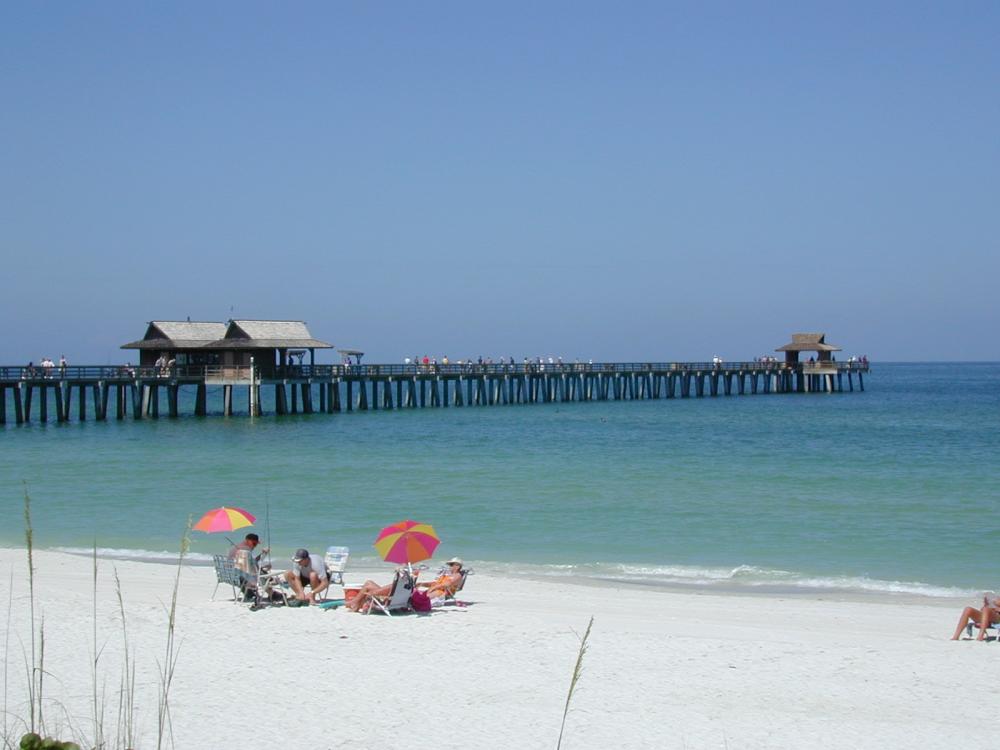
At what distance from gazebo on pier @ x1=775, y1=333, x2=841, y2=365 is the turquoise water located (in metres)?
27.1

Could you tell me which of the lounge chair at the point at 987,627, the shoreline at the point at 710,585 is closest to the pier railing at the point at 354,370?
the shoreline at the point at 710,585

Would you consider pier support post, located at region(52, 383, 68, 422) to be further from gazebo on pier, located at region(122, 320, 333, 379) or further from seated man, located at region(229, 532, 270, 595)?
seated man, located at region(229, 532, 270, 595)

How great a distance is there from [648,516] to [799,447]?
16.4 metres

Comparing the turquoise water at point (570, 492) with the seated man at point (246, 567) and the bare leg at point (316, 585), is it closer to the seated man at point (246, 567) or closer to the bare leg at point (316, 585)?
the bare leg at point (316, 585)

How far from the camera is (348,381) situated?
50219mm

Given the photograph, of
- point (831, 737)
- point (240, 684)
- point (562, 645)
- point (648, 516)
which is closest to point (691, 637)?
point (562, 645)

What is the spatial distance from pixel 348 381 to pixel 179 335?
25.8 ft

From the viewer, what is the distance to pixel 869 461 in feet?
99.7

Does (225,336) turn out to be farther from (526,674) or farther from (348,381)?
A: (526,674)

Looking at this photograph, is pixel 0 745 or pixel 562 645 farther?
pixel 562 645

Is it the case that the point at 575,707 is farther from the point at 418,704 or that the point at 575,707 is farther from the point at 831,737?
the point at 831,737

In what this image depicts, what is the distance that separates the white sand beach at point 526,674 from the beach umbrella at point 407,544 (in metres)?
0.62

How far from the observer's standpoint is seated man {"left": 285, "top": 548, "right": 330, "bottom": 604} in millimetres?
11273

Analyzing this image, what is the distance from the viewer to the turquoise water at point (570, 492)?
16172mm
